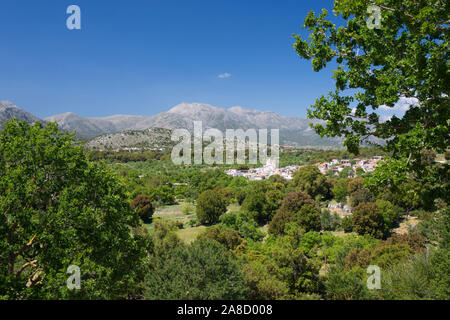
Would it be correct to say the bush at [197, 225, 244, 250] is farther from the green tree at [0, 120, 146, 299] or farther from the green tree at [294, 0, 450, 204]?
the green tree at [294, 0, 450, 204]

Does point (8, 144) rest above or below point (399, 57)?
below

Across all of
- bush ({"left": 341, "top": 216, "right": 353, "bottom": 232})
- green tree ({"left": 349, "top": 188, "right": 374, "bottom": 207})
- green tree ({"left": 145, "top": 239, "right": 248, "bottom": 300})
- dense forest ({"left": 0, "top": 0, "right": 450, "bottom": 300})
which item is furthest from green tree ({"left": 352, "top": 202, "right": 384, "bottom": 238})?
green tree ({"left": 145, "top": 239, "right": 248, "bottom": 300})

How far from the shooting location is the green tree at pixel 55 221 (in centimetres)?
807

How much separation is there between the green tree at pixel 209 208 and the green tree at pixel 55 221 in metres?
32.3

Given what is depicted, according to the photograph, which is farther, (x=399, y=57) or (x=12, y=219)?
(x=12, y=219)

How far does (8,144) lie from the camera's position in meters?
8.94

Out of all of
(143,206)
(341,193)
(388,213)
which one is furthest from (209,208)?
(388,213)

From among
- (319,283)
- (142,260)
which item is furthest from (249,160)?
(142,260)

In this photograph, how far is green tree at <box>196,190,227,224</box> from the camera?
43.2 m

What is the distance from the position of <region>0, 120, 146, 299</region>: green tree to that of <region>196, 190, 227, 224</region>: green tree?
32.3m

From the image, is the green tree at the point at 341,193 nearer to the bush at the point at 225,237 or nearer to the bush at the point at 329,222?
the bush at the point at 329,222
